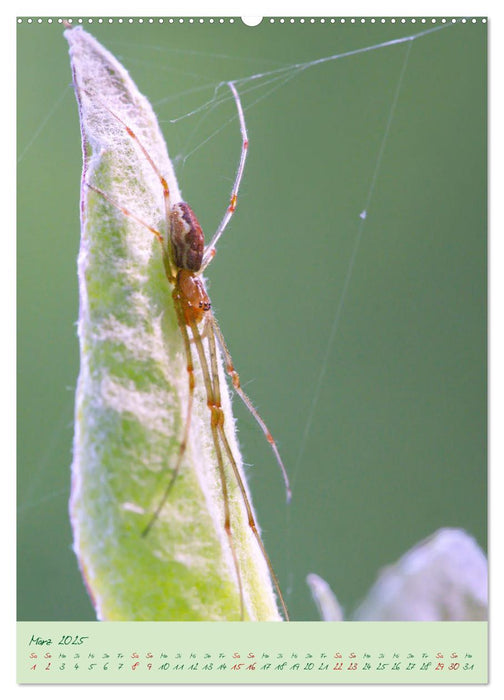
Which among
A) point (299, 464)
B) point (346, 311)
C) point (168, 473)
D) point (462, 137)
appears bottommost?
point (299, 464)

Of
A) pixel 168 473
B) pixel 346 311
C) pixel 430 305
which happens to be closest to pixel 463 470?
pixel 430 305

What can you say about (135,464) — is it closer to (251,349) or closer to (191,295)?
(191,295)

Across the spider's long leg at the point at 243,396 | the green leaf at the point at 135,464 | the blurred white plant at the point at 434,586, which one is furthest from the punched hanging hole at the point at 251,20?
the blurred white plant at the point at 434,586

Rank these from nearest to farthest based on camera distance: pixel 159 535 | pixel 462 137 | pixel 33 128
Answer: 1. pixel 159 535
2. pixel 33 128
3. pixel 462 137

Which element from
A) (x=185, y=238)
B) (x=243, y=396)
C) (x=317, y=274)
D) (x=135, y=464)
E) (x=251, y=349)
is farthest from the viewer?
(x=317, y=274)

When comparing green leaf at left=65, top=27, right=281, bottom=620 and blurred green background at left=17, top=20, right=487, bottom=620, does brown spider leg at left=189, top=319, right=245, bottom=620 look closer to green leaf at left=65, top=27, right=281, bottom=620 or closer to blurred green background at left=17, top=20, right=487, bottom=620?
green leaf at left=65, top=27, right=281, bottom=620

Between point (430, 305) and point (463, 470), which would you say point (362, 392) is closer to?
point (430, 305)

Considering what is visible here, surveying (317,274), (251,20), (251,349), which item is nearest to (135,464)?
(251,20)
